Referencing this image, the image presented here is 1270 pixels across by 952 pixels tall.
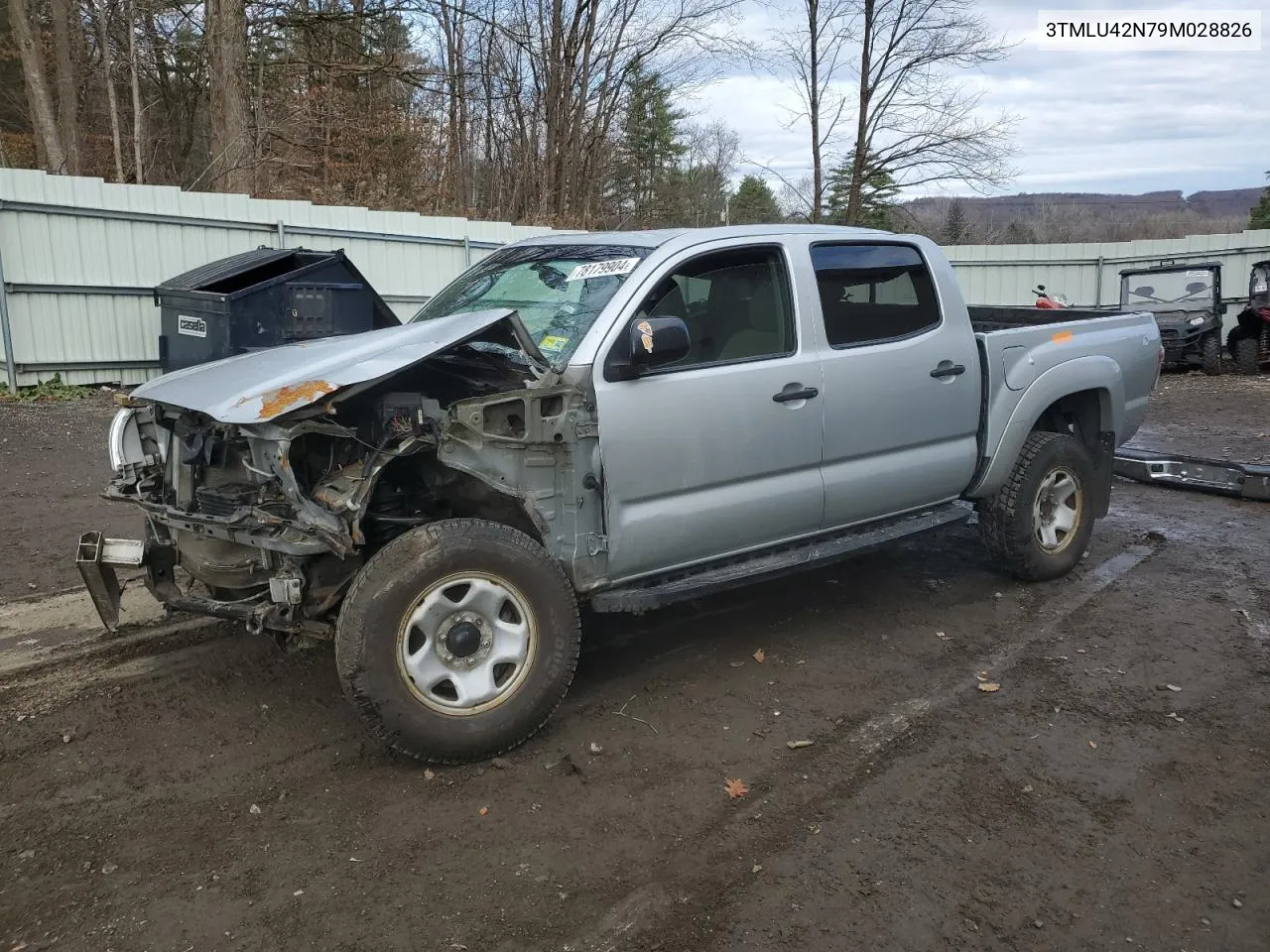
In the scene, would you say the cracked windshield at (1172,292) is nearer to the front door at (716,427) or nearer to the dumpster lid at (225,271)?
the dumpster lid at (225,271)

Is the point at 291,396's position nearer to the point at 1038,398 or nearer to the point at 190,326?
the point at 1038,398

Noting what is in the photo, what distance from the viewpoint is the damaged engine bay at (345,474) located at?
11.4ft

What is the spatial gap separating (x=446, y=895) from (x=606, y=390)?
6.21 feet

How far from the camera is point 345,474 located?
3.64m

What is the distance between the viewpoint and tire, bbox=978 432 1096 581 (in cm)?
560

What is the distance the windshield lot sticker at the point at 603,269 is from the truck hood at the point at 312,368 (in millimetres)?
657

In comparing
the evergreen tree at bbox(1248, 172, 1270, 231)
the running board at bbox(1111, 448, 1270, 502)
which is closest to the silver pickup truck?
the running board at bbox(1111, 448, 1270, 502)

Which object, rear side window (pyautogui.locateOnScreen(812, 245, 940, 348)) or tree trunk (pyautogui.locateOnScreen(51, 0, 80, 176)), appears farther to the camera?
tree trunk (pyautogui.locateOnScreen(51, 0, 80, 176))

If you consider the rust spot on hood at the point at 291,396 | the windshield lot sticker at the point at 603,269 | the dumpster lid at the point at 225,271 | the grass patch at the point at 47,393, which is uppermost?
the dumpster lid at the point at 225,271

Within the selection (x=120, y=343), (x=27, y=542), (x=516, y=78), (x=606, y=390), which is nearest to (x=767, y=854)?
(x=606, y=390)

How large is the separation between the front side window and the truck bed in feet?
7.05

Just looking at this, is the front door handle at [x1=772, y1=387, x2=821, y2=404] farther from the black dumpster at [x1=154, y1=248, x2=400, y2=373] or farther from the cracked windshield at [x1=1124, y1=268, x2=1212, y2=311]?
the cracked windshield at [x1=1124, y1=268, x2=1212, y2=311]

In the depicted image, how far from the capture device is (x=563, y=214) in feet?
79.3

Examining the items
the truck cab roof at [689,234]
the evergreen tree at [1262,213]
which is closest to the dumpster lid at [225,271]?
the truck cab roof at [689,234]
